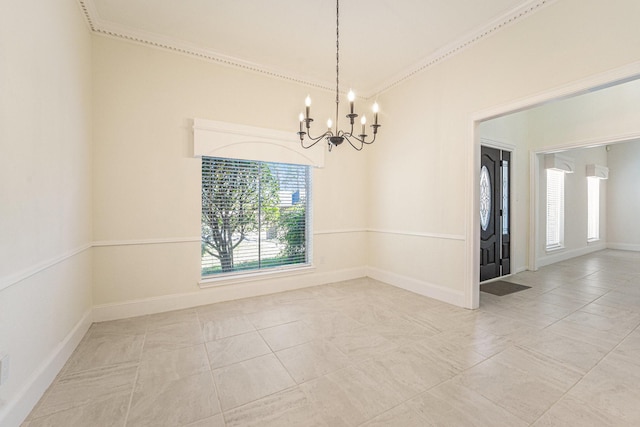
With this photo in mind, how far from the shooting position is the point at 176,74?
10.8 ft

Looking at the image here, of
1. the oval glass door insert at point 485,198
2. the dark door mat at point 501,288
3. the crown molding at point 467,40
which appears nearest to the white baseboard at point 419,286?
the dark door mat at point 501,288

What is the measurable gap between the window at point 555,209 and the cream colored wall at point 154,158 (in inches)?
244

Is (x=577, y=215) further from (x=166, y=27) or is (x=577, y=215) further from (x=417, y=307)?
(x=166, y=27)

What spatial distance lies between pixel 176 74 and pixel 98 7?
843mm

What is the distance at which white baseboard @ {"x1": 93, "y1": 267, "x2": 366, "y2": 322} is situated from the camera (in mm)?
3023

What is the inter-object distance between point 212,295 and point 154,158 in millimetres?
1862

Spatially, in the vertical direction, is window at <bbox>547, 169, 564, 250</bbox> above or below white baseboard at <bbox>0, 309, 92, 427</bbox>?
above

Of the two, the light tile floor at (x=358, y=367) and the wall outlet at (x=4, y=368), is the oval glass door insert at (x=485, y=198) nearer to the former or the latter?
the light tile floor at (x=358, y=367)

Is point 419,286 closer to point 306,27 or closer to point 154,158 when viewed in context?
point 306,27

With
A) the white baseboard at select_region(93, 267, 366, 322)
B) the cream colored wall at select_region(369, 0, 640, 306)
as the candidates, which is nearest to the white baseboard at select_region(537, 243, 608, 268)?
the cream colored wall at select_region(369, 0, 640, 306)

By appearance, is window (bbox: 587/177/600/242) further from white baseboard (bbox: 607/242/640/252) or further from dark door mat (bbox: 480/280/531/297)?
dark door mat (bbox: 480/280/531/297)

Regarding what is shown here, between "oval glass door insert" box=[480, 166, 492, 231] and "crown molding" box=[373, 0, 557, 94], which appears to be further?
"oval glass door insert" box=[480, 166, 492, 231]

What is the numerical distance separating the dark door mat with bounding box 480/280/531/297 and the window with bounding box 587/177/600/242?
5.45 metres

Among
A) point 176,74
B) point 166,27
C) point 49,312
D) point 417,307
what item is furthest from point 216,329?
point 166,27
